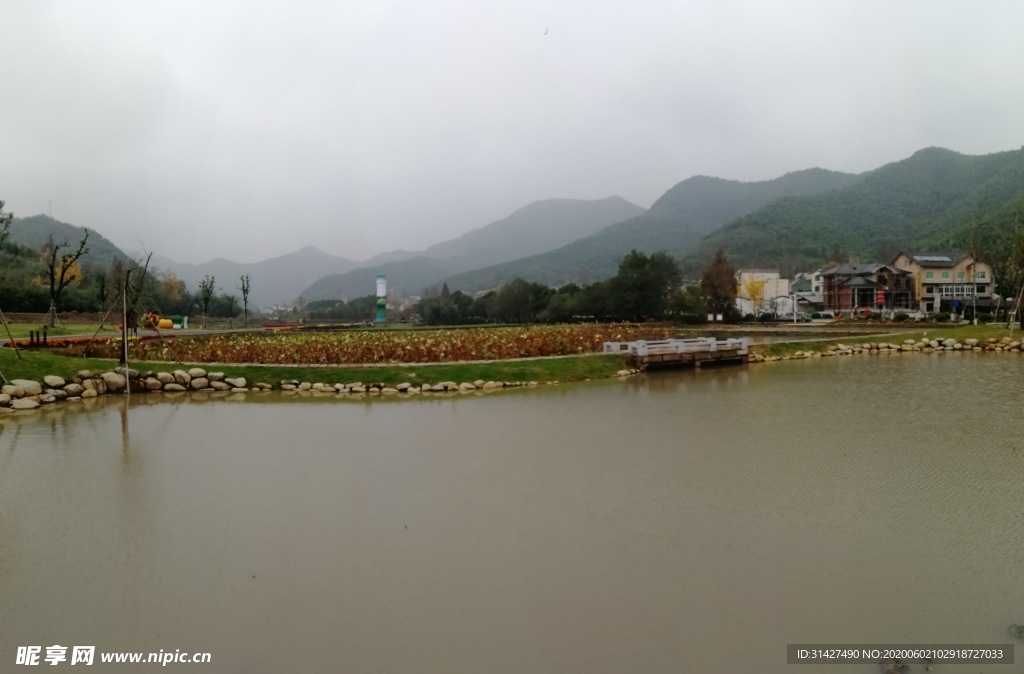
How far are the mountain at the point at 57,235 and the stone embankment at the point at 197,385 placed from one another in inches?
4334

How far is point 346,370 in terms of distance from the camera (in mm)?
22375

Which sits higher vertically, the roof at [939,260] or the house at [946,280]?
the roof at [939,260]

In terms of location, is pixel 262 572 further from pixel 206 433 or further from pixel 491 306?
pixel 491 306

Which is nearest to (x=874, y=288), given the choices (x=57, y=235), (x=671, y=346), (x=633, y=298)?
(x=633, y=298)

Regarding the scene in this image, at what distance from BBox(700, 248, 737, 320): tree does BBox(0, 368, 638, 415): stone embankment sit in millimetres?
43340

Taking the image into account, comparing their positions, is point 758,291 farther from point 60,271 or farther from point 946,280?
point 60,271

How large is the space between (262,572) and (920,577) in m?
6.77

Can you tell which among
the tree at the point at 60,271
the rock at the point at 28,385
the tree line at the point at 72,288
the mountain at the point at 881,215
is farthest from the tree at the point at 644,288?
the mountain at the point at 881,215

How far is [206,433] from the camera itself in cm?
1467

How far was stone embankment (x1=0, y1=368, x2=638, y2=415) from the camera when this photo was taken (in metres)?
20.1

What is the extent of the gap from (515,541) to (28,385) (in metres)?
17.6

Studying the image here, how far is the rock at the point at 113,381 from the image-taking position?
21000 millimetres

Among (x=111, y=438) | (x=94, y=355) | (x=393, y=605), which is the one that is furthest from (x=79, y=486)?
(x=94, y=355)

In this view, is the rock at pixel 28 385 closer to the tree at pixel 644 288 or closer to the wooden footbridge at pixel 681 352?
the wooden footbridge at pixel 681 352
